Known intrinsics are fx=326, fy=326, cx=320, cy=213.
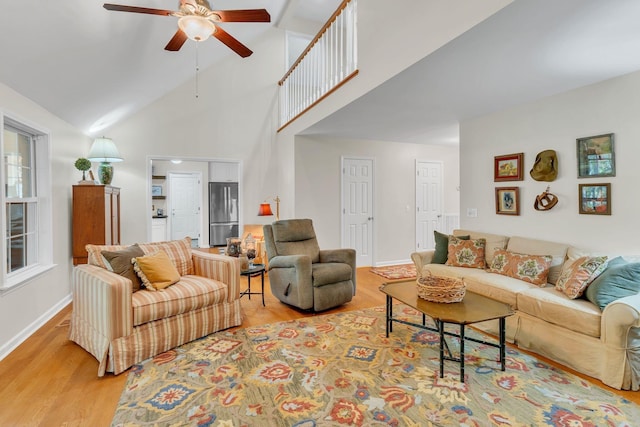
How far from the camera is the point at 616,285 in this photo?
2.29m

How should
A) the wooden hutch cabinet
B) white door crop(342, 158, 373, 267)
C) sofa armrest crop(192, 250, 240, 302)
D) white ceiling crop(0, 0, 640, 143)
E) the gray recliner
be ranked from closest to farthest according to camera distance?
white ceiling crop(0, 0, 640, 143)
sofa armrest crop(192, 250, 240, 302)
the gray recliner
the wooden hutch cabinet
white door crop(342, 158, 373, 267)

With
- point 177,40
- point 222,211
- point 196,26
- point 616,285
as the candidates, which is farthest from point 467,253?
point 222,211

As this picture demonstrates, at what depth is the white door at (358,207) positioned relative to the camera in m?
5.57

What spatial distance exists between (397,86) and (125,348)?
3056 mm

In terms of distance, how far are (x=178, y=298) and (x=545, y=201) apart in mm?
3672

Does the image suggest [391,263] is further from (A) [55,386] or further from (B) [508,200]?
(A) [55,386]

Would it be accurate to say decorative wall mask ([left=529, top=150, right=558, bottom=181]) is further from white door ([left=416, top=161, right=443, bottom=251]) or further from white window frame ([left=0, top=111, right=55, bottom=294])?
white window frame ([left=0, top=111, right=55, bottom=294])

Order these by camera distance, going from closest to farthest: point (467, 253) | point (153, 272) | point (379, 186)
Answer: point (153, 272) → point (467, 253) → point (379, 186)

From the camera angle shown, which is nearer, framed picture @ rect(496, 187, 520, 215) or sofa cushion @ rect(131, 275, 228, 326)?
sofa cushion @ rect(131, 275, 228, 326)

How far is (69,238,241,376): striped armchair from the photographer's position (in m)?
2.28

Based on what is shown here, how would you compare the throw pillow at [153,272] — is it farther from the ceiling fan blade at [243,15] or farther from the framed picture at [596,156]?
the framed picture at [596,156]

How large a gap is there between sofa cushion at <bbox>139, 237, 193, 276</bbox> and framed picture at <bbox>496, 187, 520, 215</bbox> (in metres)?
3.56

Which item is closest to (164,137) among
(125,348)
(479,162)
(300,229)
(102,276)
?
(300,229)

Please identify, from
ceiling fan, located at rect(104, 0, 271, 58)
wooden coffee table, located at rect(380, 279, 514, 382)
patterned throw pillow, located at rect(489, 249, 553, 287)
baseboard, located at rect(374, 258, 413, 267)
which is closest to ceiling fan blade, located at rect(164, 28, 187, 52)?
ceiling fan, located at rect(104, 0, 271, 58)
